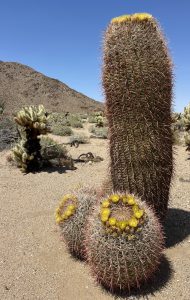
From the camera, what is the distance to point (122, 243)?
4.04 meters

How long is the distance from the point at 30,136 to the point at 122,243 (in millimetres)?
6237

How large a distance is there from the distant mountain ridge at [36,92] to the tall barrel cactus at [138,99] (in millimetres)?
53610

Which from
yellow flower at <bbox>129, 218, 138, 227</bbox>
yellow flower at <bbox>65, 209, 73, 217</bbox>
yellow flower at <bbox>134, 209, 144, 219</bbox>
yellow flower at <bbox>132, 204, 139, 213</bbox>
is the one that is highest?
yellow flower at <bbox>132, 204, 139, 213</bbox>

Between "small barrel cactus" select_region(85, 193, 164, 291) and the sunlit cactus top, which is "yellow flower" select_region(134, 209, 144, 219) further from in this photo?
the sunlit cactus top

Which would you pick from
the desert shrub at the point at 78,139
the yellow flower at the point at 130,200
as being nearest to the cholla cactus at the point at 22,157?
the desert shrub at the point at 78,139

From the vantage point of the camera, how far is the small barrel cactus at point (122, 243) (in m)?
4.04

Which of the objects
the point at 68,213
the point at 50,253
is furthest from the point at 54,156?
the point at 68,213

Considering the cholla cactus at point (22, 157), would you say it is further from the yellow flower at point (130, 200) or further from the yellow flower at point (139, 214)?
the yellow flower at point (139, 214)

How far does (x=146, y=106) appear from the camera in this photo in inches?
187

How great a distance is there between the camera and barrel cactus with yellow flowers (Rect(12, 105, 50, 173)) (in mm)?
9539

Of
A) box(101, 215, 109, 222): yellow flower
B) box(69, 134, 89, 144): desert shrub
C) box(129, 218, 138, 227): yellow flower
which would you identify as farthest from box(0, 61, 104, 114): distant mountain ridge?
box(129, 218, 138, 227): yellow flower

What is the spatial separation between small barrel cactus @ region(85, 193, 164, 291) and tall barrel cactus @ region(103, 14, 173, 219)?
666 mm

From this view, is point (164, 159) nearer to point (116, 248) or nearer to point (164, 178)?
point (164, 178)

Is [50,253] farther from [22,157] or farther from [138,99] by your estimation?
[22,157]
